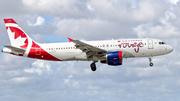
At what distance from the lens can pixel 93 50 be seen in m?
48.1

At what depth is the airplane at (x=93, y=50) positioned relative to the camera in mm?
48166

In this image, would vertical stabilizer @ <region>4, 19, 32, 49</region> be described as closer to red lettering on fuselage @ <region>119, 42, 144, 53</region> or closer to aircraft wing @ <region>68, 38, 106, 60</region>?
aircraft wing @ <region>68, 38, 106, 60</region>

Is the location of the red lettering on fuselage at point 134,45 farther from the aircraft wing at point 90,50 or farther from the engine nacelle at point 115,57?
the aircraft wing at point 90,50

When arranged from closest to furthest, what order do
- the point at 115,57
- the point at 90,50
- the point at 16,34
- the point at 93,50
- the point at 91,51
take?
the point at 115,57, the point at 93,50, the point at 90,50, the point at 91,51, the point at 16,34

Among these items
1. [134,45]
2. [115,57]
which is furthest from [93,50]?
[134,45]

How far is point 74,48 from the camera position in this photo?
49.9 meters

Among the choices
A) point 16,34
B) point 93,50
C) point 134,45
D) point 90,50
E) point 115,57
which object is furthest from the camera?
point 16,34

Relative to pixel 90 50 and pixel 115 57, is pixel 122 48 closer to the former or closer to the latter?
pixel 115 57

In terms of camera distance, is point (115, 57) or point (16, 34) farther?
point (16, 34)

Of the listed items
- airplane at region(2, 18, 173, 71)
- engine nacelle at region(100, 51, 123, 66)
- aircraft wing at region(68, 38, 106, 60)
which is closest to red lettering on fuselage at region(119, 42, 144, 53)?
airplane at region(2, 18, 173, 71)

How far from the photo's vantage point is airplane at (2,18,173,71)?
48166 mm

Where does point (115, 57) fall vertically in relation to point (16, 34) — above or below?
below

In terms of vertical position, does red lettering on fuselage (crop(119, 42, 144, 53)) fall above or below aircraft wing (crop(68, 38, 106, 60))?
above

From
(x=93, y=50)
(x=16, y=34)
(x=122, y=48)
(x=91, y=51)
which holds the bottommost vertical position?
(x=91, y=51)
